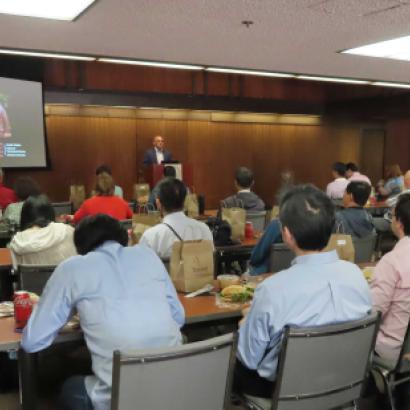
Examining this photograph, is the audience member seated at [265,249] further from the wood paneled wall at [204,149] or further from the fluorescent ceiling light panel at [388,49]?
the wood paneled wall at [204,149]

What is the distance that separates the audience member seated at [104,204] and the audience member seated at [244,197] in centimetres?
108

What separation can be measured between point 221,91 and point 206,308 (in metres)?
7.50

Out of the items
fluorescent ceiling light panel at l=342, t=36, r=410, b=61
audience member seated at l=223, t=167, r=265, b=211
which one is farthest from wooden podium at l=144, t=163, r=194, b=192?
fluorescent ceiling light panel at l=342, t=36, r=410, b=61

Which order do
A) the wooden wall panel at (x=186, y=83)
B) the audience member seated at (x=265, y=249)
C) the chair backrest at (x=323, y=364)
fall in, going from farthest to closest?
the wooden wall panel at (x=186, y=83) → the audience member seated at (x=265, y=249) → the chair backrest at (x=323, y=364)

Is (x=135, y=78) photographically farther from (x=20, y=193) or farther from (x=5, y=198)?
(x=20, y=193)

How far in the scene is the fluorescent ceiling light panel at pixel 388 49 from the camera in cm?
471

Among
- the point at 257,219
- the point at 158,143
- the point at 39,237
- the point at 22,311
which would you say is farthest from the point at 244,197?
the point at 158,143

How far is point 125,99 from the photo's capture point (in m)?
8.79

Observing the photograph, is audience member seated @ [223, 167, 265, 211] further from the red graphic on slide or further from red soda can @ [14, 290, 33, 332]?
the red graphic on slide

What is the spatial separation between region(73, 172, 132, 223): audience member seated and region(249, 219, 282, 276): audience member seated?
67.3 inches

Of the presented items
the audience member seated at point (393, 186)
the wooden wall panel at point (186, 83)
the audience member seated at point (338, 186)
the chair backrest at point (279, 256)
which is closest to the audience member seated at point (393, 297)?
the chair backrest at point (279, 256)

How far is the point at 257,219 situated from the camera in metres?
5.22

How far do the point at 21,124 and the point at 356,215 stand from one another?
5.55 m

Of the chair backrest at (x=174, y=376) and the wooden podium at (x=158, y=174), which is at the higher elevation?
the wooden podium at (x=158, y=174)
